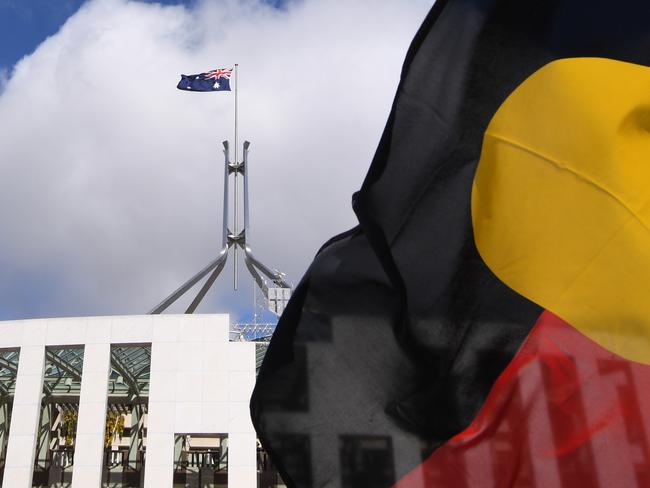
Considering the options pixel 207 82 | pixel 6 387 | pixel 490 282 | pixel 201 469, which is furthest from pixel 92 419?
pixel 207 82

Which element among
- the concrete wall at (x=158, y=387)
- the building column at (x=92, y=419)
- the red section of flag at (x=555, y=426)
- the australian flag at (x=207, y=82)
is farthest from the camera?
the australian flag at (x=207, y=82)

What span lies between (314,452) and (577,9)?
2.67m

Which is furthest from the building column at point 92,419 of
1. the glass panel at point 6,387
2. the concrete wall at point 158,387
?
the glass panel at point 6,387

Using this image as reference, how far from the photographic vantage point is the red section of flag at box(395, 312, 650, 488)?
3.25 m

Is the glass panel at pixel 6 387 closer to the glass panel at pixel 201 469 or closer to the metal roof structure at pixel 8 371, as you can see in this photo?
the metal roof structure at pixel 8 371

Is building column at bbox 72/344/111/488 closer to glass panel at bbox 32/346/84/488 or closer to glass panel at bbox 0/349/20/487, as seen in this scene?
glass panel at bbox 32/346/84/488

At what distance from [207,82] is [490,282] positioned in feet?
119

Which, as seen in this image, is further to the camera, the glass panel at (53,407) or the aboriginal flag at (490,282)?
the glass panel at (53,407)

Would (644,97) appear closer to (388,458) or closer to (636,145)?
(636,145)

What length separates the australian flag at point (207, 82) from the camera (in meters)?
37.6

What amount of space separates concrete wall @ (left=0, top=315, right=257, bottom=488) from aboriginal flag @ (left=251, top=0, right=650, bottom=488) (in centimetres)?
1703

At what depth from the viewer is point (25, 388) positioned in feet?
68.1

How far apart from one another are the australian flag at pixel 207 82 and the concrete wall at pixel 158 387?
62.4 ft

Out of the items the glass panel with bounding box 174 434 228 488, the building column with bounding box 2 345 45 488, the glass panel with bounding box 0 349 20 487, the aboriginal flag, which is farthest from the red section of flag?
the glass panel with bounding box 0 349 20 487
